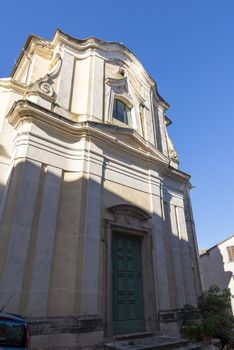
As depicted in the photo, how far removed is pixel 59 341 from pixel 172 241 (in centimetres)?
529

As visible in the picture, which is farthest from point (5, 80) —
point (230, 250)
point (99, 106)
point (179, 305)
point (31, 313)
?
point (230, 250)

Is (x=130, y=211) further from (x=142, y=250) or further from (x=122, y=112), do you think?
(x=122, y=112)

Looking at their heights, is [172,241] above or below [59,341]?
above

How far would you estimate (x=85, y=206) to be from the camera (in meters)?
7.27

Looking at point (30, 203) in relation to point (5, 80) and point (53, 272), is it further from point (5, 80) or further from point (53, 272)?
point (5, 80)

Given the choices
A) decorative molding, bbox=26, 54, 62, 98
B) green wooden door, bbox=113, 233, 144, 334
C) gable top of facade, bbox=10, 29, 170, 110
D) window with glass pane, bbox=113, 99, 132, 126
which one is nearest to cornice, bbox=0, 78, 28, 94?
decorative molding, bbox=26, 54, 62, 98

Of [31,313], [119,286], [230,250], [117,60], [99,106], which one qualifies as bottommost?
[31,313]

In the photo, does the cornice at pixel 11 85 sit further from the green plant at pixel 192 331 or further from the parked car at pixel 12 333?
the green plant at pixel 192 331

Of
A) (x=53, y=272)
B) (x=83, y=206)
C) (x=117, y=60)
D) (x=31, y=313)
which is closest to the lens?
(x=31, y=313)

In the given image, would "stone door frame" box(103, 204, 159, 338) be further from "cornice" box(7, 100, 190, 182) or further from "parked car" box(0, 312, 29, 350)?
"parked car" box(0, 312, 29, 350)

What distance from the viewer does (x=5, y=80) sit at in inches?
343

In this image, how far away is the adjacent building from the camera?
62.1 ft

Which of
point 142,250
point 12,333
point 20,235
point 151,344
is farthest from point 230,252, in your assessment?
point 12,333

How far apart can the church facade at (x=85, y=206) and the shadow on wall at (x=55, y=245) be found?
0.08ft
